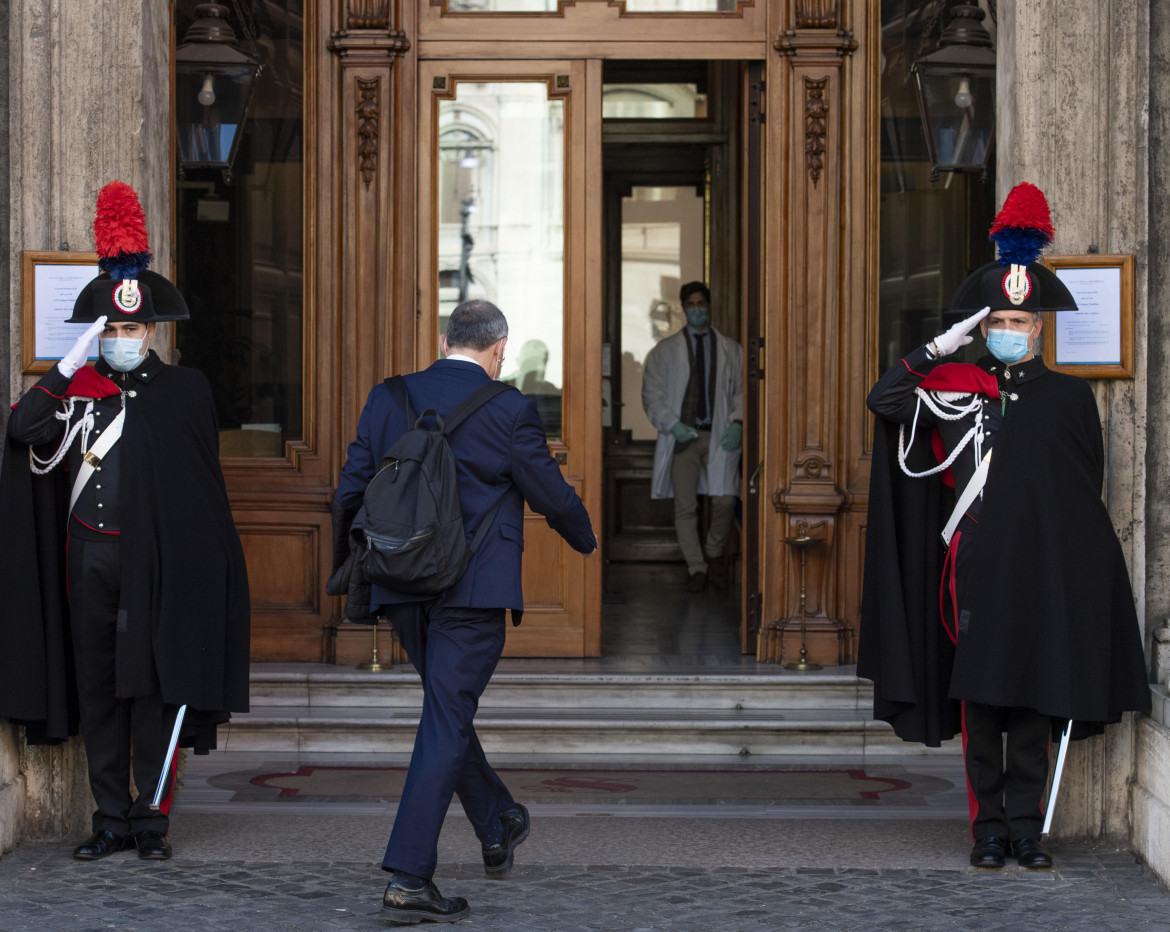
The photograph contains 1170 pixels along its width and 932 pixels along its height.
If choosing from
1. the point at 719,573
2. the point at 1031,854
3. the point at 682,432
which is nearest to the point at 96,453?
the point at 1031,854

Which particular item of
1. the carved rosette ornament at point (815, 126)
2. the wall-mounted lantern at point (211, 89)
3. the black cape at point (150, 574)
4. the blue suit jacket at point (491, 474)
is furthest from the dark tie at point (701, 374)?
the blue suit jacket at point (491, 474)

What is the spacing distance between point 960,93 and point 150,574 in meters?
4.39

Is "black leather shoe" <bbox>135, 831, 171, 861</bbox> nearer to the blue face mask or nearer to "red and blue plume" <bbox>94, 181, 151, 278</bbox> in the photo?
"red and blue plume" <bbox>94, 181, 151, 278</bbox>

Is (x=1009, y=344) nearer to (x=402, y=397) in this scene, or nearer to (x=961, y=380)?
(x=961, y=380)

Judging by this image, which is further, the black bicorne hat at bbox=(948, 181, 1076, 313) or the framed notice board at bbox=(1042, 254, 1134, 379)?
the framed notice board at bbox=(1042, 254, 1134, 379)

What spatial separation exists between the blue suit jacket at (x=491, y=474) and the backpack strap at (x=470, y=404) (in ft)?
0.06

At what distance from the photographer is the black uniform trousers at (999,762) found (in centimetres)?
551

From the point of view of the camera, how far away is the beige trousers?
10961 mm

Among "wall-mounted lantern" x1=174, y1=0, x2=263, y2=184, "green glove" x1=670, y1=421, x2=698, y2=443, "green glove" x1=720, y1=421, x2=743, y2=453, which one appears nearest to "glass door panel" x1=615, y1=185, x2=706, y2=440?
"green glove" x1=670, y1=421, x2=698, y2=443

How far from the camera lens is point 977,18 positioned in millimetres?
7789

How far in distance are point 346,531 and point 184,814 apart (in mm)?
1787

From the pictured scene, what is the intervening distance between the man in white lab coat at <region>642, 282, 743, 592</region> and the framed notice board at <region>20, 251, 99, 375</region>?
5.59 m

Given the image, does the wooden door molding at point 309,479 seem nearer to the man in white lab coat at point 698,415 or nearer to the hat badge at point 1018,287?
the man in white lab coat at point 698,415

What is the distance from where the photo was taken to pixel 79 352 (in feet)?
17.6
